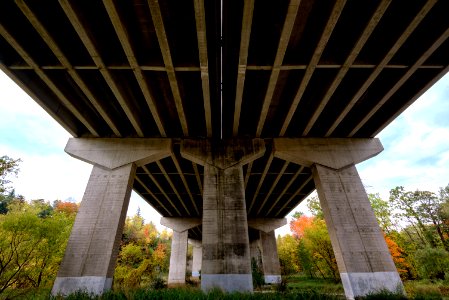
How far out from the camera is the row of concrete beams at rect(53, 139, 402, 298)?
10938mm

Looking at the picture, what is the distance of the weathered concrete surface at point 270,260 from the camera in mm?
31500

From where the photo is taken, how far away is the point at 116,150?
14.5m

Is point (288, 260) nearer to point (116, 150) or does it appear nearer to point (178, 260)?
point (178, 260)

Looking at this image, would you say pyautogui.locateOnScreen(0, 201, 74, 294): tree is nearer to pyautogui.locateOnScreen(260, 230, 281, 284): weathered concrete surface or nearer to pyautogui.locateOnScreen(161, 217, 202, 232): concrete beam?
pyautogui.locateOnScreen(161, 217, 202, 232): concrete beam

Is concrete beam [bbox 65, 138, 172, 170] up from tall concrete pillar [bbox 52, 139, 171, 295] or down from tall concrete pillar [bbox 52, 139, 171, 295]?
up

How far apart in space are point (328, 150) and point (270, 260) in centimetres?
2355

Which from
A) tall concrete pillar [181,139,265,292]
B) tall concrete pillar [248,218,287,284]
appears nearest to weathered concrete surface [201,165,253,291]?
tall concrete pillar [181,139,265,292]

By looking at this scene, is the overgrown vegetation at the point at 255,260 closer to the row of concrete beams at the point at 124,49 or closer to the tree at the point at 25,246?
the tree at the point at 25,246

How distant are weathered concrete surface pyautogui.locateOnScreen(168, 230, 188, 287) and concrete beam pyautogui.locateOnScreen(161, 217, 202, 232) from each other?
71 centimetres

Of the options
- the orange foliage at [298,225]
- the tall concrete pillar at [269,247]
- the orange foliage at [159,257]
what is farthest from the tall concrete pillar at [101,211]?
the orange foliage at [298,225]

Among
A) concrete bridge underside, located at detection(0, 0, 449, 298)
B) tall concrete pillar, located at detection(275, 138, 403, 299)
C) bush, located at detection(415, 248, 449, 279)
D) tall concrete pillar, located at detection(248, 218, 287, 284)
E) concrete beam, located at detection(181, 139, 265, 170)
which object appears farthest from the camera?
tall concrete pillar, located at detection(248, 218, 287, 284)

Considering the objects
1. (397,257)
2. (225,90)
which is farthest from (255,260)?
(225,90)

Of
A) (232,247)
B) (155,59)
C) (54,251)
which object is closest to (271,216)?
(232,247)

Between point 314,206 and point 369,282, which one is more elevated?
point 314,206
